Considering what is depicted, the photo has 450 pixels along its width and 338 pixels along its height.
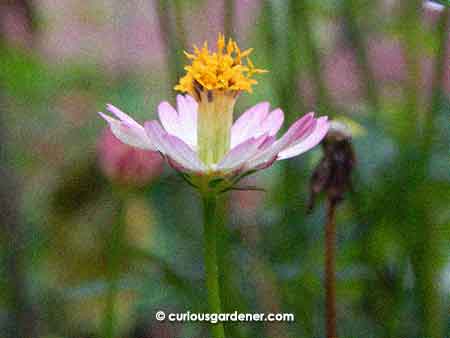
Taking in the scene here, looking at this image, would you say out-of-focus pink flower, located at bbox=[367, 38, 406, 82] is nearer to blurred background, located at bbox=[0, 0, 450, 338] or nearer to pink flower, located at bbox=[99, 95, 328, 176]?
blurred background, located at bbox=[0, 0, 450, 338]

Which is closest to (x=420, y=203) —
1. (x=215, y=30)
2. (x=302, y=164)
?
(x=302, y=164)

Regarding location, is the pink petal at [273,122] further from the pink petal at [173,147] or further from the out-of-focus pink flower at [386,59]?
the out-of-focus pink flower at [386,59]

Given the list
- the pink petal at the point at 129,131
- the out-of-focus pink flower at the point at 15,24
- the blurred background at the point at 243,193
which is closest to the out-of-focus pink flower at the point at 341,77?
the blurred background at the point at 243,193

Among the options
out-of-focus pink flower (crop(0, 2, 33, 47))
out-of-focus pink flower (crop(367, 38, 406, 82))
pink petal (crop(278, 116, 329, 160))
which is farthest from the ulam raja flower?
out-of-focus pink flower (crop(367, 38, 406, 82))

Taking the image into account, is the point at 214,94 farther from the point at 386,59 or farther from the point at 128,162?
→ the point at 386,59

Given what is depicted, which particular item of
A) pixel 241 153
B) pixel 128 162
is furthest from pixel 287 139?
pixel 128 162

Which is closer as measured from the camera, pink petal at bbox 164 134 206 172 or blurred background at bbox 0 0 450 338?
pink petal at bbox 164 134 206 172
